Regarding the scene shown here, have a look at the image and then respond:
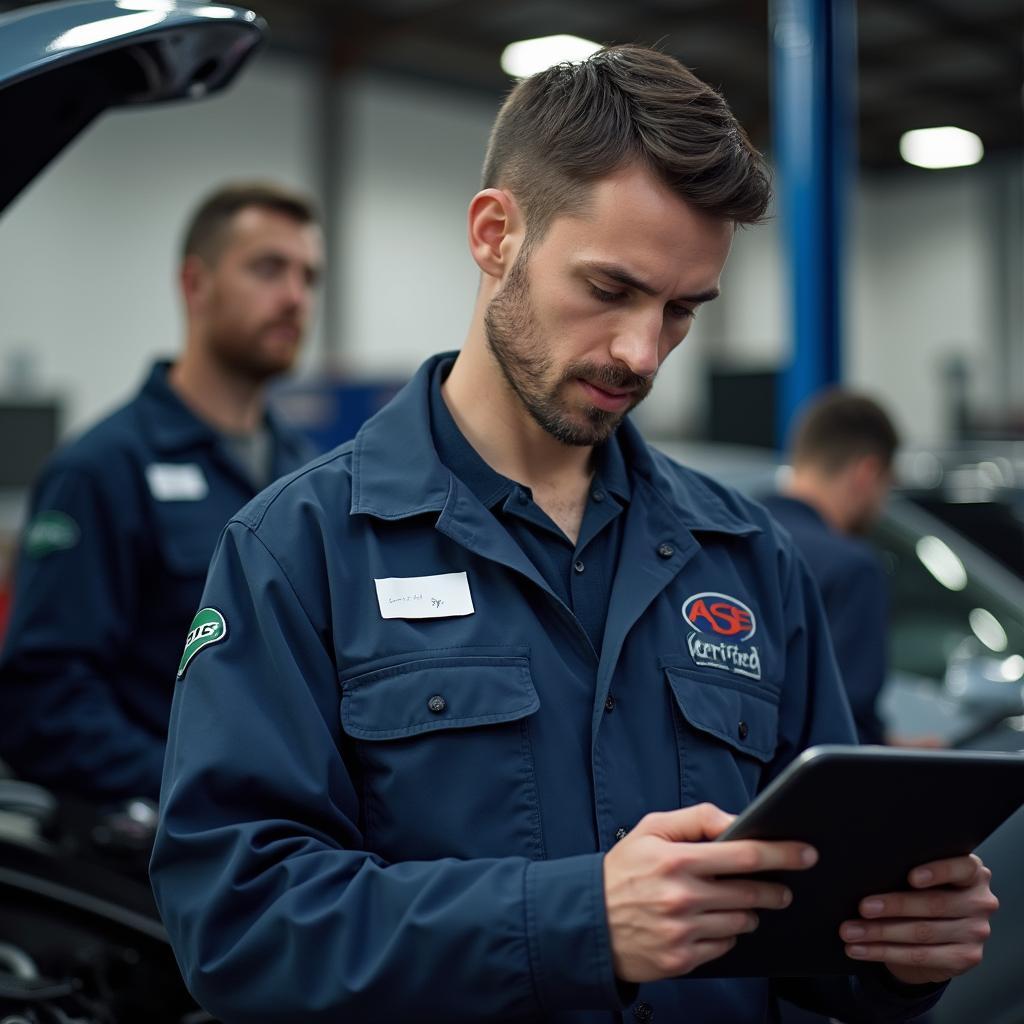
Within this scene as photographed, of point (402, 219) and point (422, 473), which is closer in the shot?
point (422, 473)

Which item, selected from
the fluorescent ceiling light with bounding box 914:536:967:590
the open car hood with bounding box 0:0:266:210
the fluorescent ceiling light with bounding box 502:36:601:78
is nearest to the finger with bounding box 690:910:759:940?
the open car hood with bounding box 0:0:266:210

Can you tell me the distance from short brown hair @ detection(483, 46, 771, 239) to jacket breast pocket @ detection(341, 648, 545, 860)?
18.2 inches

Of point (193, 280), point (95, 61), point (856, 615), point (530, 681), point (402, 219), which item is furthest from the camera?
point (402, 219)

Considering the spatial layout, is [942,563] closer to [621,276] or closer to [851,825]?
[621,276]

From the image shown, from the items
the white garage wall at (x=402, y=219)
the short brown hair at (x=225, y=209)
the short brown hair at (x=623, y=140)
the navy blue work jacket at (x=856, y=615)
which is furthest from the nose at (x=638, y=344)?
the white garage wall at (x=402, y=219)

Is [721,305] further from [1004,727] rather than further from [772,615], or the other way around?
[772,615]

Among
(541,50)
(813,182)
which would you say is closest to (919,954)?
(813,182)

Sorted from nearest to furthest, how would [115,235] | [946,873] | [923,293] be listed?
[946,873]
[115,235]
[923,293]

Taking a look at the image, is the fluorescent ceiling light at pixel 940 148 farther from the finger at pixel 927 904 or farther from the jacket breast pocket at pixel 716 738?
the finger at pixel 927 904

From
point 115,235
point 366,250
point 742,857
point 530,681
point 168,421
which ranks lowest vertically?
point 742,857

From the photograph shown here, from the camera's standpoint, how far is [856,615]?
2.72 meters

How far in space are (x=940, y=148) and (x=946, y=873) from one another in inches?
646

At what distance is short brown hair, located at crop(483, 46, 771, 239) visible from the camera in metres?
1.31

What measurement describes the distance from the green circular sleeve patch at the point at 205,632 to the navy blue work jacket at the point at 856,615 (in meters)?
1.59
